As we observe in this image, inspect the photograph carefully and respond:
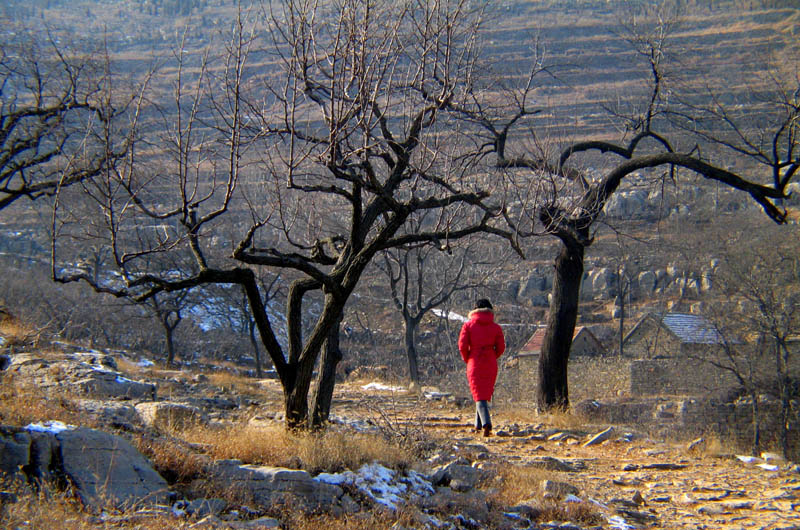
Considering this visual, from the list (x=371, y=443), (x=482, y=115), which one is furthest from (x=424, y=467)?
(x=482, y=115)

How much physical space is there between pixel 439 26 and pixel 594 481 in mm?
5278

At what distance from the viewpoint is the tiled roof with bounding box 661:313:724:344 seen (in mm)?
29725

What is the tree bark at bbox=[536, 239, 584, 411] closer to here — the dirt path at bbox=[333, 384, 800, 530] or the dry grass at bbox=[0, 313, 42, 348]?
the dirt path at bbox=[333, 384, 800, 530]

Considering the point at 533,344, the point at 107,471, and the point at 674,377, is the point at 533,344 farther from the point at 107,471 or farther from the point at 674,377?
the point at 107,471

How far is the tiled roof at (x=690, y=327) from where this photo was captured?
97.5 ft

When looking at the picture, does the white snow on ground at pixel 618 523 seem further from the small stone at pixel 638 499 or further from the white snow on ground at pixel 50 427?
the white snow on ground at pixel 50 427

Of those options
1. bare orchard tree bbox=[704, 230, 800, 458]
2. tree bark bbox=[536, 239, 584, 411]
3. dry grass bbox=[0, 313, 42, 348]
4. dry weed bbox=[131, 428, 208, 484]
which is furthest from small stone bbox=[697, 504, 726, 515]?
bare orchard tree bbox=[704, 230, 800, 458]

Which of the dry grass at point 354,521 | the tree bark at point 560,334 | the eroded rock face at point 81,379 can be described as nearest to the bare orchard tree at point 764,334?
the tree bark at point 560,334

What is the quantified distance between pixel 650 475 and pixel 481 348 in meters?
2.38

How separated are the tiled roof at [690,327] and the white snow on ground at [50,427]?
92.5 feet

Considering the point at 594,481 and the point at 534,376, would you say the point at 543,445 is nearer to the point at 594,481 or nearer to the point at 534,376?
the point at 594,481

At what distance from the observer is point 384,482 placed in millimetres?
5305

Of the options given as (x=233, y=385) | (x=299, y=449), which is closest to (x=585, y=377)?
(x=233, y=385)

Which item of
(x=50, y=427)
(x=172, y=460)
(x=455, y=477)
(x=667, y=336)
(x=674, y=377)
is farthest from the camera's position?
(x=667, y=336)
